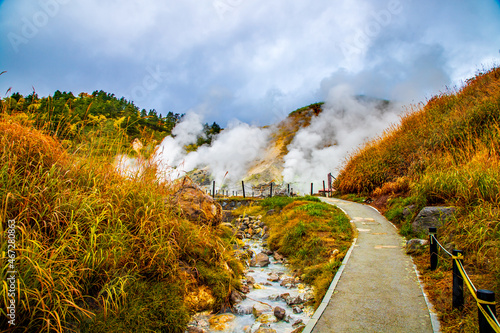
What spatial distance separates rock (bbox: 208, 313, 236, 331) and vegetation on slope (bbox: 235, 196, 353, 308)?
1.44 m

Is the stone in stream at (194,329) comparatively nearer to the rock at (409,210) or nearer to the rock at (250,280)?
the rock at (250,280)

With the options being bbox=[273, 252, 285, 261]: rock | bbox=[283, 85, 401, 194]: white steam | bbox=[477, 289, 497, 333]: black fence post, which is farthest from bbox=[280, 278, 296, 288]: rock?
bbox=[283, 85, 401, 194]: white steam

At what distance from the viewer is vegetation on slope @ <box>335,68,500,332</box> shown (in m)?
4.30

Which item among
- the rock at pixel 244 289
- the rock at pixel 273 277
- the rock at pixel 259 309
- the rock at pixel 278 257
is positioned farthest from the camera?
the rock at pixel 278 257

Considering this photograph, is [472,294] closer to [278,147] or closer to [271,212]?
[271,212]

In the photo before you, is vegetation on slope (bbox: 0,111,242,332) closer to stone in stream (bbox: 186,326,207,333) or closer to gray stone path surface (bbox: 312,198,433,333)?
stone in stream (bbox: 186,326,207,333)

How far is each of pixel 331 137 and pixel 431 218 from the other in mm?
28739

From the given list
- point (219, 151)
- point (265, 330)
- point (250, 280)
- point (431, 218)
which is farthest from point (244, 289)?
point (219, 151)

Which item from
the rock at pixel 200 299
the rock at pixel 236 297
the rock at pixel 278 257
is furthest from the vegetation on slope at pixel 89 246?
the rock at pixel 278 257

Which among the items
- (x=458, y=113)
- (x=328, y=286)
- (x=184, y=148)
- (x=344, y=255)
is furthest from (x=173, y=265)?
(x=184, y=148)

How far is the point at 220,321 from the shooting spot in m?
4.35

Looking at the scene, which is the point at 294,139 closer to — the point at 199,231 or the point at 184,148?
the point at 184,148

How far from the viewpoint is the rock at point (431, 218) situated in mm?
6121

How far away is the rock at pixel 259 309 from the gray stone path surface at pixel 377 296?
3.86ft
